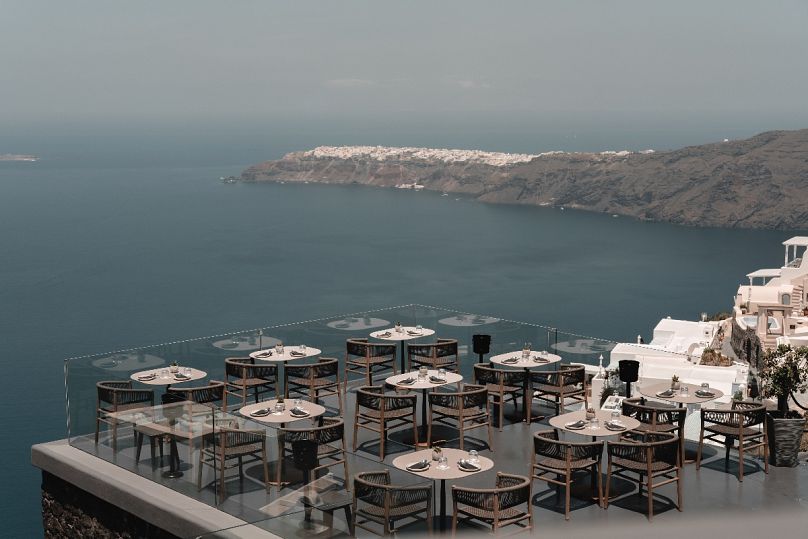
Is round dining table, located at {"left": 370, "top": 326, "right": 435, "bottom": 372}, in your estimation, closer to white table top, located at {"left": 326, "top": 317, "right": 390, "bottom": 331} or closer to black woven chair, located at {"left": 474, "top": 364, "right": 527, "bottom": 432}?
white table top, located at {"left": 326, "top": 317, "right": 390, "bottom": 331}

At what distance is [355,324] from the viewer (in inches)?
378

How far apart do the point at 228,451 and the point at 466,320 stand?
4.17 metres

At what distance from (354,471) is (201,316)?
60.2 metres

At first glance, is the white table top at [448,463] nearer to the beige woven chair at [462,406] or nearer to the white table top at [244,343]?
the beige woven chair at [462,406]

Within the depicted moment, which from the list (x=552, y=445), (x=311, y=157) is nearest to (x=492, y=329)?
(x=552, y=445)

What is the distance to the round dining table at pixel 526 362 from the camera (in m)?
8.09

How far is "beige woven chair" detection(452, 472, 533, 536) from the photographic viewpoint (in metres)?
5.29

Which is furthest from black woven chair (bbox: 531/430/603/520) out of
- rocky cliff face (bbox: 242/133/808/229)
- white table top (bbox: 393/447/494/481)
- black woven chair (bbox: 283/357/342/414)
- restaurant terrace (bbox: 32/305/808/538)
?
rocky cliff face (bbox: 242/133/808/229)

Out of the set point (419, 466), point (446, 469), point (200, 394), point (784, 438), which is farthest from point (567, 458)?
point (200, 394)

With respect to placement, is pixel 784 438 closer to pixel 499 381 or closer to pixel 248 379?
pixel 499 381

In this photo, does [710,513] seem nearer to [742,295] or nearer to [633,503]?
[633,503]

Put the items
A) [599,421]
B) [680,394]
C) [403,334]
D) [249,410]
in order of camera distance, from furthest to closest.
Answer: [403,334] → [680,394] → [249,410] → [599,421]

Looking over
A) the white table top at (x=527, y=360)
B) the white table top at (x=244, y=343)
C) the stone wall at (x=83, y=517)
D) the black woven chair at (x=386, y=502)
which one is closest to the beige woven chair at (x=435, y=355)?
the white table top at (x=527, y=360)

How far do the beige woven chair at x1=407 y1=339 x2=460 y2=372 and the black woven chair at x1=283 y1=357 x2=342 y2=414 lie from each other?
2.97ft
